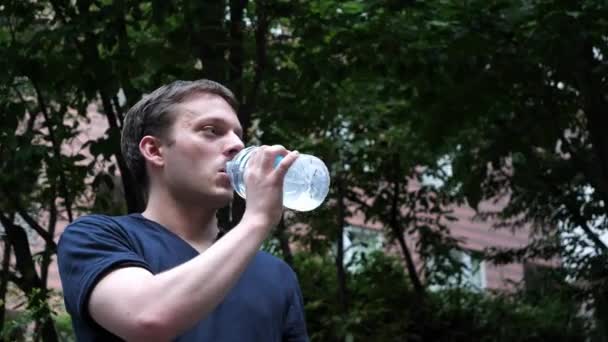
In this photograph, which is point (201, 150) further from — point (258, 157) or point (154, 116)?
point (258, 157)

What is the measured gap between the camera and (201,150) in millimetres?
2494

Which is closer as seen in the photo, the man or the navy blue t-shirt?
the man

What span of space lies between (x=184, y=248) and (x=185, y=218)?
11 cm

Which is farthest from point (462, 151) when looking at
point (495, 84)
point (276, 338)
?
point (276, 338)

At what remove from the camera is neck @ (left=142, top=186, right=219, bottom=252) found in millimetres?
2559

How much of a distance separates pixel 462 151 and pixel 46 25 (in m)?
3.53

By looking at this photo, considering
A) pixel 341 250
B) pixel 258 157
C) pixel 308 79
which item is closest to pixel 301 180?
pixel 258 157

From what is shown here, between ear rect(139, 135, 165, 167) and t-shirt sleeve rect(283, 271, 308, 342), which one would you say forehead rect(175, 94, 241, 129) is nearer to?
ear rect(139, 135, 165, 167)

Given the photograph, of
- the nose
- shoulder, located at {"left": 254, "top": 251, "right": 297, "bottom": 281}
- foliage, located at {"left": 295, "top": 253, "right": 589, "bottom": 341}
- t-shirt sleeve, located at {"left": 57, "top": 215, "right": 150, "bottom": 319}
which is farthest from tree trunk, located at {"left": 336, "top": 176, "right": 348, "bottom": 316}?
t-shirt sleeve, located at {"left": 57, "top": 215, "right": 150, "bottom": 319}

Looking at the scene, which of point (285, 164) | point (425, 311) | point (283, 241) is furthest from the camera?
point (425, 311)

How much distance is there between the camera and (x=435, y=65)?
619 cm

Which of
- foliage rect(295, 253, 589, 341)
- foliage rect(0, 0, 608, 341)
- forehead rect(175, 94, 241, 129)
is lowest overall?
foliage rect(295, 253, 589, 341)

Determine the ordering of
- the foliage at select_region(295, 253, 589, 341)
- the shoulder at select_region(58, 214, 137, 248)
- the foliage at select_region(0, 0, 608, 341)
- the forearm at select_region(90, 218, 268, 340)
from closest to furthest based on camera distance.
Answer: the forearm at select_region(90, 218, 268, 340) → the shoulder at select_region(58, 214, 137, 248) → the foliage at select_region(0, 0, 608, 341) → the foliage at select_region(295, 253, 589, 341)

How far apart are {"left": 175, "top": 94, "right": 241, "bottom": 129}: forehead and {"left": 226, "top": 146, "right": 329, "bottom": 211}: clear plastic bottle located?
0.52 feet
